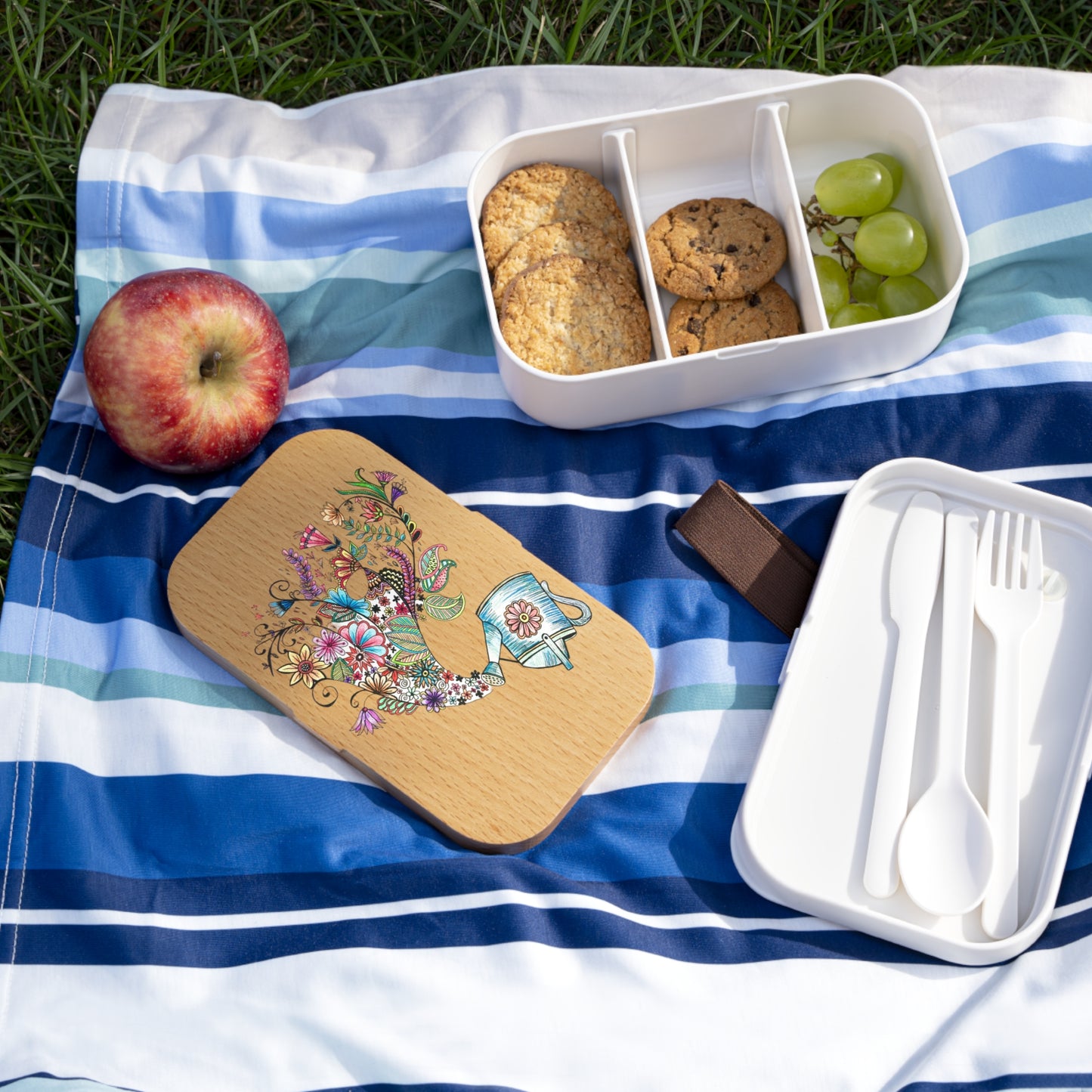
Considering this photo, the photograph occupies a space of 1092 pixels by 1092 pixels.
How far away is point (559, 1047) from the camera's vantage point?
2.92ft

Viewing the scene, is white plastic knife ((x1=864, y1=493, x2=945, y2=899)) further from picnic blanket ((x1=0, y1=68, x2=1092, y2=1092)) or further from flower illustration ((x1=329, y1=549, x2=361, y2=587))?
flower illustration ((x1=329, y1=549, x2=361, y2=587))

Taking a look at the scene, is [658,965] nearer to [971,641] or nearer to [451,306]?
[971,641]

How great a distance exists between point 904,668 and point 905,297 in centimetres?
35

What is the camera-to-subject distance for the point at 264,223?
1134 millimetres

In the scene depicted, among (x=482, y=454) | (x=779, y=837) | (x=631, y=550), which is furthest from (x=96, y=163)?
(x=779, y=837)

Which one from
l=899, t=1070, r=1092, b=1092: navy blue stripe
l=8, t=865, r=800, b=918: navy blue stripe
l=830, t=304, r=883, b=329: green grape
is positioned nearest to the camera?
l=899, t=1070, r=1092, b=1092: navy blue stripe

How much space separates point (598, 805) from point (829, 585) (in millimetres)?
288

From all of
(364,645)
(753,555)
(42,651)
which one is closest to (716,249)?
(753,555)

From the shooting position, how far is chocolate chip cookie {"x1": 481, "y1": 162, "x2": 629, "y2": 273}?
1.04 meters

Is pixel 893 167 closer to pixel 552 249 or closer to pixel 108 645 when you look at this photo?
pixel 552 249

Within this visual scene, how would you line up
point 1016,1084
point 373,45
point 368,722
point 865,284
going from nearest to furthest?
1. point 1016,1084
2. point 368,722
3. point 865,284
4. point 373,45

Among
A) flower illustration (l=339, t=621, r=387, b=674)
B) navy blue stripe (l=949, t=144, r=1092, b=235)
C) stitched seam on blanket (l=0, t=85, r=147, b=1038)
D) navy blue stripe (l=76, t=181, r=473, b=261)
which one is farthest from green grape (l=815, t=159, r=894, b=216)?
stitched seam on blanket (l=0, t=85, r=147, b=1038)

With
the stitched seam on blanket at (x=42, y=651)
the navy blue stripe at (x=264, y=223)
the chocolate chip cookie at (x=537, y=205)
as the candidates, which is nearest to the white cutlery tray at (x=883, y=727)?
the chocolate chip cookie at (x=537, y=205)

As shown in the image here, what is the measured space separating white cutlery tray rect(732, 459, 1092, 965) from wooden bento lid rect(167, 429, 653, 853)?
15 cm
